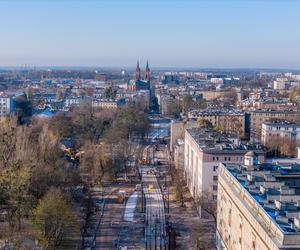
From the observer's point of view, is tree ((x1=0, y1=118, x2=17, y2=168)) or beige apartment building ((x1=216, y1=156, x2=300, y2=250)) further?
tree ((x1=0, y1=118, x2=17, y2=168))

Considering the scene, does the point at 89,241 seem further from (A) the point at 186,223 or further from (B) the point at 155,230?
(A) the point at 186,223

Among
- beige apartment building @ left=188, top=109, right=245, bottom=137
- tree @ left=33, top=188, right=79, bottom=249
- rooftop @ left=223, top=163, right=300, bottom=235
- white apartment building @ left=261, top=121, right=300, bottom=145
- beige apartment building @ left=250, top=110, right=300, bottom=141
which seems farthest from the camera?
beige apartment building @ left=188, top=109, right=245, bottom=137

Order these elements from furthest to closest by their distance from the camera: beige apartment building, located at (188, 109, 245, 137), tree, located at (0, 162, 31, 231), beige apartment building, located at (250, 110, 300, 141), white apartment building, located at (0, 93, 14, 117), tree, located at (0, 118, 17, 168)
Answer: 1. white apartment building, located at (0, 93, 14, 117)
2. beige apartment building, located at (188, 109, 245, 137)
3. beige apartment building, located at (250, 110, 300, 141)
4. tree, located at (0, 118, 17, 168)
5. tree, located at (0, 162, 31, 231)

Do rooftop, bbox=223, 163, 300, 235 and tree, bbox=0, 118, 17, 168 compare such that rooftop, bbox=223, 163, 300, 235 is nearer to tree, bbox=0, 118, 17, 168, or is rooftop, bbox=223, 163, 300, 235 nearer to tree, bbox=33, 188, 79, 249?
tree, bbox=33, 188, 79, 249

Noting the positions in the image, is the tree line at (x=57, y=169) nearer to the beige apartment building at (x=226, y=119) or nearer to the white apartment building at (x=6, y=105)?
the beige apartment building at (x=226, y=119)

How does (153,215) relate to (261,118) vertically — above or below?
below

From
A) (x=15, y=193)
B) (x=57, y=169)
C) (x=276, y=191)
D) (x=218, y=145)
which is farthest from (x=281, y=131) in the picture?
(x=276, y=191)

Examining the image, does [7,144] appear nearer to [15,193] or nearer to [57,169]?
[57,169]

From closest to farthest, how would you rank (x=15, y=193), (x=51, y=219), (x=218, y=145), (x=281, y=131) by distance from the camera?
1. (x=51, y=219)
2. (x=15, y=193)
3. (x=218, y=145)
4. (x=281, y=131)

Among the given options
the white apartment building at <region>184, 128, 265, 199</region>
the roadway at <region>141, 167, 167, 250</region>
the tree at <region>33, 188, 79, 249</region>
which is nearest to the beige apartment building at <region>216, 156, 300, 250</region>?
the roadway at <region>141, 167, 167, 250</region>
